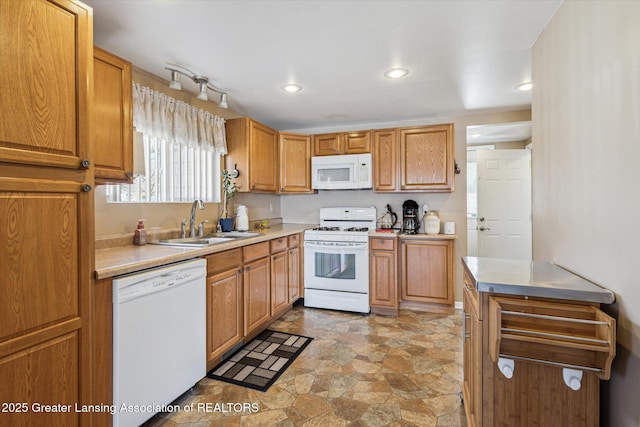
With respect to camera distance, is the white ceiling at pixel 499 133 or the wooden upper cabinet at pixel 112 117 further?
the white ceiling at pixel 499 133

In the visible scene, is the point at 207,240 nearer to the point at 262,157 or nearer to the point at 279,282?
the point at 279,282

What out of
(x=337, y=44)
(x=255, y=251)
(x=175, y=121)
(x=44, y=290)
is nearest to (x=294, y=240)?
(x=255, y=251)

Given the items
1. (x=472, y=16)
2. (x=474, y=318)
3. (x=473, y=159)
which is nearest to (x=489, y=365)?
(x=474, y=318)

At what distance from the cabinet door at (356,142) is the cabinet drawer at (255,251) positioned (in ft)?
5.37

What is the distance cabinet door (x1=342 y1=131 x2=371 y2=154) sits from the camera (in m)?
3.71

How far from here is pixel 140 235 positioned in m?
2.26

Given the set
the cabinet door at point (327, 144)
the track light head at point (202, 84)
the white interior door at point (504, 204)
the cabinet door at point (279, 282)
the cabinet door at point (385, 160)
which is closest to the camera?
the track light head at point (202, 84)

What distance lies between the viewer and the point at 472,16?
1739 mm

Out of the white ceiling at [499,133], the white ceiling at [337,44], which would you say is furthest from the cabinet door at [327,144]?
the white ceiling at [499,133]

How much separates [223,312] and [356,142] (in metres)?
2.48

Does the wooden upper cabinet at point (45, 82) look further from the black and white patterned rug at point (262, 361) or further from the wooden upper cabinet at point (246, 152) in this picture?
the wooden upper cabinet at point (246, 152)

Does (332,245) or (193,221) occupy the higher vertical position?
(193,221)

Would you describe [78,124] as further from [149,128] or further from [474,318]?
[474,318]

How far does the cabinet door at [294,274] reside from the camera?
11.2 feet
